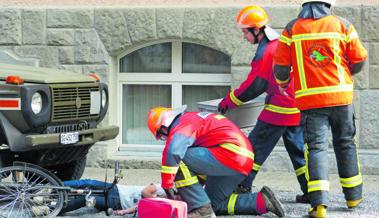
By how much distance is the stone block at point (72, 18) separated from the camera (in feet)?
33.4

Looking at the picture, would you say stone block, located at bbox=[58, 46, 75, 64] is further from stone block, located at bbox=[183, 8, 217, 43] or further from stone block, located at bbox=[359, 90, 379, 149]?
stone block, located at bbox=[359, 90, 379, 149]

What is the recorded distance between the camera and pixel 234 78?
9961mm

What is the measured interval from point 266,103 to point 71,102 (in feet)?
5.61

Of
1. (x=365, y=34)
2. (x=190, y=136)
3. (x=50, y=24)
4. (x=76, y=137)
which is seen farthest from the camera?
(x=50, y=24)

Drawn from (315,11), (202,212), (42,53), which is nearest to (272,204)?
(202,212)

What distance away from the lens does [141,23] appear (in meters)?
10.1

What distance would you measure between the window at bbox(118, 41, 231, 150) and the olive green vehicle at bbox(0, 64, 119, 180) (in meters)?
2.75

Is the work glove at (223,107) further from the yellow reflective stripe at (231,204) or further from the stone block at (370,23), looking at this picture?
the stone block at (370,23)

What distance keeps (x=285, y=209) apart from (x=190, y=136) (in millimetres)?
1284

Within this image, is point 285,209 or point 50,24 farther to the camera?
point 50,24

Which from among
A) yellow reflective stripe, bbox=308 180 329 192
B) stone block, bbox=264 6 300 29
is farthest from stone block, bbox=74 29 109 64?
yellow reflective stripe, bbox=308 180 329 192

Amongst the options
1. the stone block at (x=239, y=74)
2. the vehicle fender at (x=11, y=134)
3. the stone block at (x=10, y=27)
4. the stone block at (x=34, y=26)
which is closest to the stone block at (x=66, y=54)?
the stone block at (x=34, y=26)

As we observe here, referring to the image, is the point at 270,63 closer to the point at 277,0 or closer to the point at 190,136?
the point at 190,136

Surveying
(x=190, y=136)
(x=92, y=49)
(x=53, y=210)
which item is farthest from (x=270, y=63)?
(x=92, y=49)
